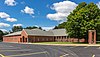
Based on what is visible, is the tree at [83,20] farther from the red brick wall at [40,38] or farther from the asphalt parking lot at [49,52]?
the asphalt parking lot at [49,52]

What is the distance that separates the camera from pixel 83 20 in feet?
185

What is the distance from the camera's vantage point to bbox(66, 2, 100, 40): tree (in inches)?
2189

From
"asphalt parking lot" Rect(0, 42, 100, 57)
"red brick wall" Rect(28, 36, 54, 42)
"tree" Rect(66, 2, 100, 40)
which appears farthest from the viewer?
"red brick wall" Rect(28, 36, 54, 42)

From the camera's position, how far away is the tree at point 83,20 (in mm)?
55594

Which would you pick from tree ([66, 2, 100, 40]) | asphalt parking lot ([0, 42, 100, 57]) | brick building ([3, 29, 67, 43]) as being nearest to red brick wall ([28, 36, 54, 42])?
brick building ([3, 29, 67, 43])

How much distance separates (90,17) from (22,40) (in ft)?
115

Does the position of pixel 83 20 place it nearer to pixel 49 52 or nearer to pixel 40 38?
pixel 40 38

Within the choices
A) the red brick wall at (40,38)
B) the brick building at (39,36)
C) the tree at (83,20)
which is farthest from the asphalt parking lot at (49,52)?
the brick building at (39,36)

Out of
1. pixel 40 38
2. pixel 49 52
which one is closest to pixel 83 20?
pixel 40 38

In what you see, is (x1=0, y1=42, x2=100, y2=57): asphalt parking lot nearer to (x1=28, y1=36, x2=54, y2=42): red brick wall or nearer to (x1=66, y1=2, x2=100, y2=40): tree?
(x1=66, y1=2, x2=100, y2=40): tree

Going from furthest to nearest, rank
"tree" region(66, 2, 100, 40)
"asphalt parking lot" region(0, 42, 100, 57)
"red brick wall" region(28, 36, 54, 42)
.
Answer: "red brick wall" region(28, 36, 54, 42) < "tree" region(66, 2, 100, 40) < "asphalt parking lot" region(0, 42, 100, 57)

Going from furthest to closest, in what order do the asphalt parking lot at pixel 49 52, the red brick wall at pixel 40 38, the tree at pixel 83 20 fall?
the red brick wall at pixel 40 38, the tree at pixel 83 20, the asphalt parking lot at pixel 49 52

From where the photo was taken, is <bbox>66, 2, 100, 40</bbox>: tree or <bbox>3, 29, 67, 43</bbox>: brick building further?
<bbox>3, 29, 67, 43</bbox>: brick building

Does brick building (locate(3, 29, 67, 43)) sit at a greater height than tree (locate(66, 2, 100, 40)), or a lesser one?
lesser
